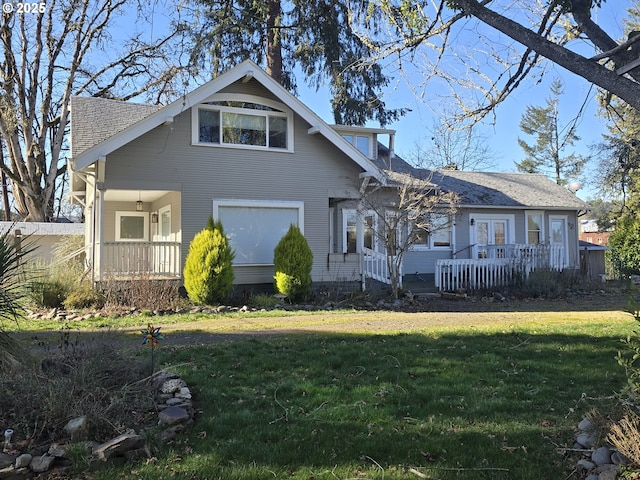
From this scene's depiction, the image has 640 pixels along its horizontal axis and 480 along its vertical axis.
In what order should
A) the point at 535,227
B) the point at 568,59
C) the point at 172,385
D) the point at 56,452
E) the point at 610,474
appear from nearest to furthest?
the point at 610,474 < the point at 56,452 < the point at 172,385 < the point at 568,59 < the point at 535,227

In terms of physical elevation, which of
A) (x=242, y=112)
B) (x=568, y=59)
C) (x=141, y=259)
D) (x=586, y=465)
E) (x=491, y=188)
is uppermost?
(x=242, y=112)

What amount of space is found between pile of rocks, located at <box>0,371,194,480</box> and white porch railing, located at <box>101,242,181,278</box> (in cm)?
946

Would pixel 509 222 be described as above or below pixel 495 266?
above

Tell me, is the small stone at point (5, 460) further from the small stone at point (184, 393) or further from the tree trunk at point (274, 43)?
the tree trunk at point (274, 43)

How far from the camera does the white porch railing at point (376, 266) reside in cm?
1659

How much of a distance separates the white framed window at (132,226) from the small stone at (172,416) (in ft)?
50.1

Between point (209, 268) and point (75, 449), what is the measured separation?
935cm

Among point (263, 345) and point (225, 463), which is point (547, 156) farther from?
point (225, 463)

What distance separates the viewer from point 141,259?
45.9 feet

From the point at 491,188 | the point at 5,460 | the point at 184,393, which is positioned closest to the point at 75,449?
the point at 5,460

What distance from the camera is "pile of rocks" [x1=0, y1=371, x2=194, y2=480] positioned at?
11.6ft

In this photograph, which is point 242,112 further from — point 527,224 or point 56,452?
→ point 527,224

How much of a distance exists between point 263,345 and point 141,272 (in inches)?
271

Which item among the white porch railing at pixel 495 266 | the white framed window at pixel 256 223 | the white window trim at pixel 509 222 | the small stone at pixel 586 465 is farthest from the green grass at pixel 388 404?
the white window trim at pixel 509 222
